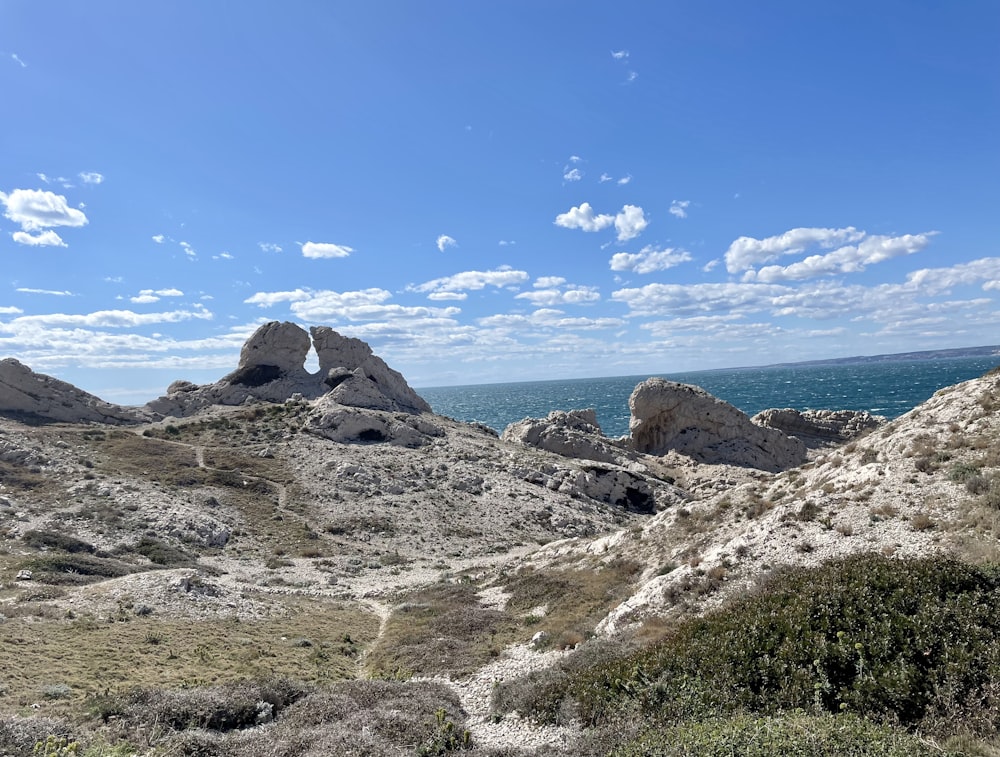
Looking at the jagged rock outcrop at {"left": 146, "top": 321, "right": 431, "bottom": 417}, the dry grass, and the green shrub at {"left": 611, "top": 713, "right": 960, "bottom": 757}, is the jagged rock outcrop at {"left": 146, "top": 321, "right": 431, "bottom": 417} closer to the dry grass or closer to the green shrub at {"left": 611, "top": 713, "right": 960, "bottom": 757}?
the dry grass

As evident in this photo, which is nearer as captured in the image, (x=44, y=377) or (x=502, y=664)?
(x=502, y=664)

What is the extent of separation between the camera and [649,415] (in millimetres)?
65125

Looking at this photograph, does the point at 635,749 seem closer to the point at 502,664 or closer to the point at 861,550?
the point at 502,664

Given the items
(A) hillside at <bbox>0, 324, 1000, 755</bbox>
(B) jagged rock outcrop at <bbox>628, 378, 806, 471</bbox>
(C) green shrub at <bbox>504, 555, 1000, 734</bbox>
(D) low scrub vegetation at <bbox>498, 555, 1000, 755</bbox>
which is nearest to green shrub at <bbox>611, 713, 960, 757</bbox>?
(D) low scrub vegetation at <bbox>498, 555, 1000, 755</bbox>

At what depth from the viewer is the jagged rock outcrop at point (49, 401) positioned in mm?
59750

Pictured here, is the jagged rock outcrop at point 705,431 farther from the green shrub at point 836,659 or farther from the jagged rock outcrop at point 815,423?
the green shrub at point 836,659

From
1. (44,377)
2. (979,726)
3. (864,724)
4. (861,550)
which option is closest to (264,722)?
(864,724)

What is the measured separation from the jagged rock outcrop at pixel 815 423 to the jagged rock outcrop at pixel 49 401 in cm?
7525

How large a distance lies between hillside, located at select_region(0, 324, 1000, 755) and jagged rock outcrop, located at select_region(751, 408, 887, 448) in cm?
1649

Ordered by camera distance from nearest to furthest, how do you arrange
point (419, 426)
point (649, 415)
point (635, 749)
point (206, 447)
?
point (635, 749) → point (206, 447) → point (419, 426) → point (649, 415)

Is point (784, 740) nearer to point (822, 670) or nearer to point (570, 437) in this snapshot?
point (822, 670)

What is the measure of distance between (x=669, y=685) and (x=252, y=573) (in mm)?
26742

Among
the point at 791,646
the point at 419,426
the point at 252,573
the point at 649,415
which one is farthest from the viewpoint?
the point at 649,415

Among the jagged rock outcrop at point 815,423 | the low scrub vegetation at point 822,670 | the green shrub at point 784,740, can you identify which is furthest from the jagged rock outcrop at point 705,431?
the green shrub at point 784,740
